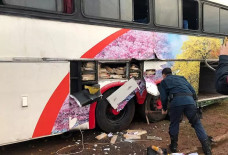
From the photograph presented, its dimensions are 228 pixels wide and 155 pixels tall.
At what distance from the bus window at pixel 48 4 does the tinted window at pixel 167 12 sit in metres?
2.24

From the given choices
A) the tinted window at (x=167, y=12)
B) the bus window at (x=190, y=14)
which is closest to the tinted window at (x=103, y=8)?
the tinted window at (x=167, y=12)

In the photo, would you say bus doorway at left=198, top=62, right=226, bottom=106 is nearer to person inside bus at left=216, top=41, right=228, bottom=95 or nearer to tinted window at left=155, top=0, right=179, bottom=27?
tinted window at left=155, top=0, right=179, bottom=27

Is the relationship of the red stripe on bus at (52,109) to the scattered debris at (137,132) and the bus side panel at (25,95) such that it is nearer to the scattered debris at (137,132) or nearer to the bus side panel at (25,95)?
the bus side panel at (25,95)

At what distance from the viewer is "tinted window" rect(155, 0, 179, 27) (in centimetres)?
561

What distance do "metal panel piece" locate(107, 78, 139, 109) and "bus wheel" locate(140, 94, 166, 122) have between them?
80 centimetres

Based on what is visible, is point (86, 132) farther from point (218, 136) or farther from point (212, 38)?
point (212, 38)

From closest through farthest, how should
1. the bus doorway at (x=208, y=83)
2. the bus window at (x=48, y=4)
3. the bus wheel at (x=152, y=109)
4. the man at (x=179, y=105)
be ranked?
the bus window at (x=48, y=4)
the man at (x=179, y=105)
the bus wheel at (x=152, y=109)
the bus doorway at (x=208, y=83)

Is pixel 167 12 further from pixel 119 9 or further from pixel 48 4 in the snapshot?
pixel 48 4

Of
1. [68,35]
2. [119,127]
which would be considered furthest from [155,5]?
[119,127]

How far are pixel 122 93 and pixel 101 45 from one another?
1.11m

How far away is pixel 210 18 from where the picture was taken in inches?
276

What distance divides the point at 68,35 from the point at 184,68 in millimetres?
3333

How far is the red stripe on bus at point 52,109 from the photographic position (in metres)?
3.95

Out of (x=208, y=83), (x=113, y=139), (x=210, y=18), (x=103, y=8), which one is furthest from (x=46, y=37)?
(x=208, y=83)
